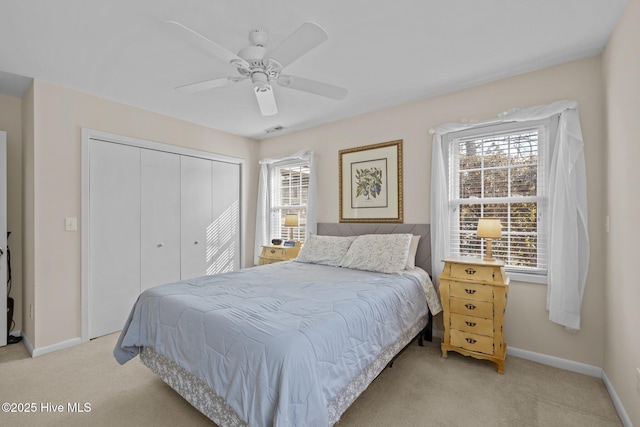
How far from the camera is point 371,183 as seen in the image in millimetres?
3605

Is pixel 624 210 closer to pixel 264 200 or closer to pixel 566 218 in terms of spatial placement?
pixel 566 218

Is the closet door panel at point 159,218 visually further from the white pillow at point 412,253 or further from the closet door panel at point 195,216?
the white pillow at point 412,253

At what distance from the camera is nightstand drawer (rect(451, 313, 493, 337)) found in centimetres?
245

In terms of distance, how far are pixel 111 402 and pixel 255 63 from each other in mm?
2465

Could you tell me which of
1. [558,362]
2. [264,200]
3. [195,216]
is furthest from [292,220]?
[558,362]

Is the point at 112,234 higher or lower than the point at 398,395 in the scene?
higher

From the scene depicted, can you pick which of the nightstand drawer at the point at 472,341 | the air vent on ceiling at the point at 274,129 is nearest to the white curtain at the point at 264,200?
the air vent on ceiling at the point at 274,129

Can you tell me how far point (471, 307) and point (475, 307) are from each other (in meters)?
0.03

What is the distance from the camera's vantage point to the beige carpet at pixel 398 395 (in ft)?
6.11

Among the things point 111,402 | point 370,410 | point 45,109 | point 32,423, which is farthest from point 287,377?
point 45,109

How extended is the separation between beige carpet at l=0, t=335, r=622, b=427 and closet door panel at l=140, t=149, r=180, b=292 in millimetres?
1161

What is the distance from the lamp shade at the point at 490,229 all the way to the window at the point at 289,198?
234 cm

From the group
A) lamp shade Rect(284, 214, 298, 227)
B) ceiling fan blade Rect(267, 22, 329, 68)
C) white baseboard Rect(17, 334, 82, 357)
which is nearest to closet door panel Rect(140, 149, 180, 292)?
white baseboard Rect(17, 334, 82, 357)

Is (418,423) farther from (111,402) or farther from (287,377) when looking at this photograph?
(111,402)
